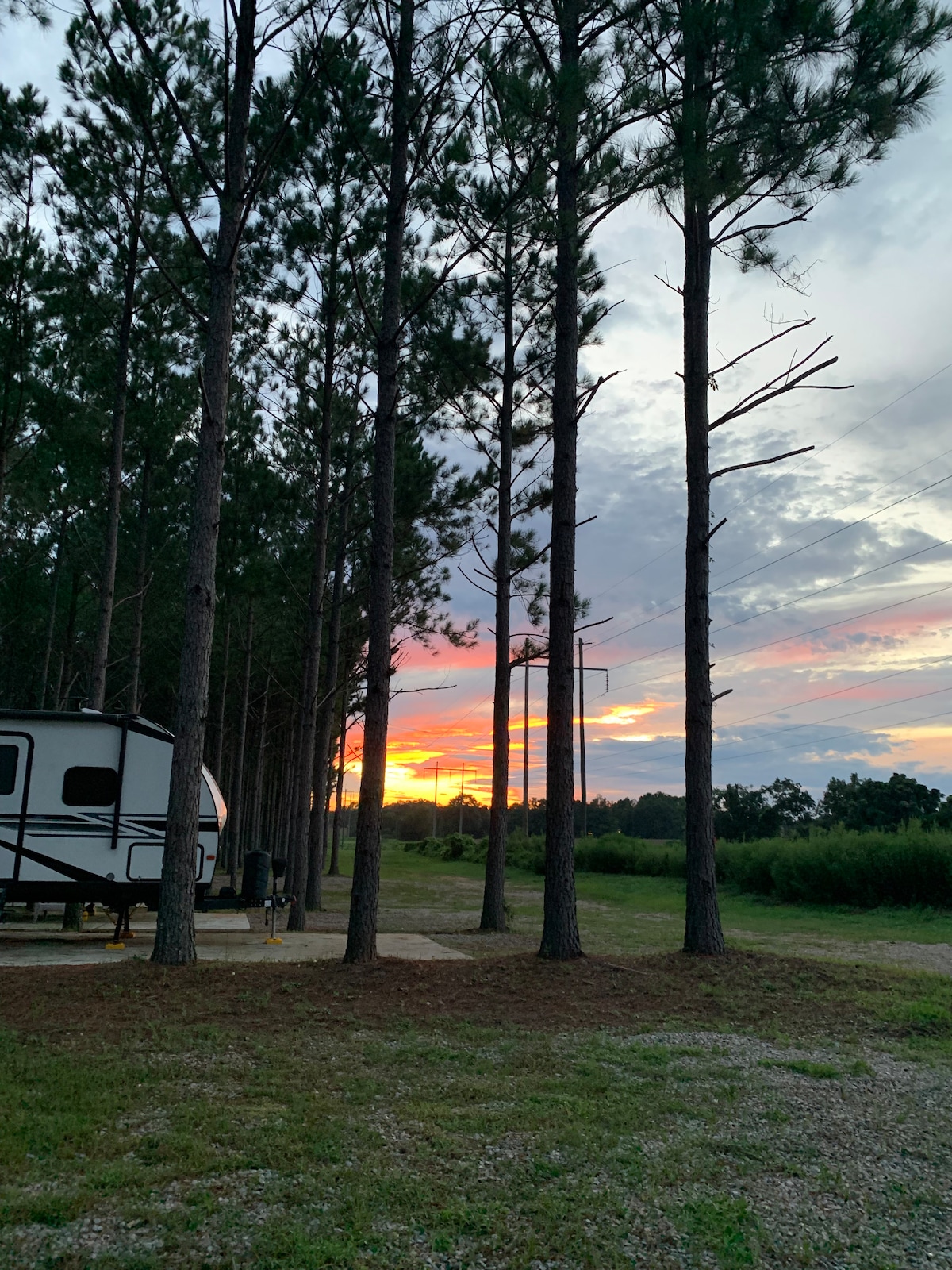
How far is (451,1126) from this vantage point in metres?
4.09

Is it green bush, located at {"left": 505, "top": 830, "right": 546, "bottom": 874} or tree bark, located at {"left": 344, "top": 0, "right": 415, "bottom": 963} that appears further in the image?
green bush, located at {"left": 505, "top": 830, "right": 546, "bottom": 874}

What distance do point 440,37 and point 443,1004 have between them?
8913mm

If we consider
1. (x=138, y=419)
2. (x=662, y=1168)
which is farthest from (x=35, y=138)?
(x=662, y=1168)

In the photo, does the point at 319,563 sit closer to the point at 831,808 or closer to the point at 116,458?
the point at 116,458

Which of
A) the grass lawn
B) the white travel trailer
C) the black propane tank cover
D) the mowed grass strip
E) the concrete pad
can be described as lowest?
the grass lawn

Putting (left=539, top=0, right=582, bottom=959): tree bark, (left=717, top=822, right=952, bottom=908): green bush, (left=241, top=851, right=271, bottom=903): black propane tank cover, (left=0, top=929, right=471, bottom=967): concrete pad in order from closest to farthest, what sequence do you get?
(left=539, top=0, right=582, bottom=959): tree bark
(left=0, top=929, right=471, bottom=967): concrete pad
(left=241, top=851, right=271, bottom=903): black propane tank cover
(left=717, top=822, right=952, bottom=908): green bush

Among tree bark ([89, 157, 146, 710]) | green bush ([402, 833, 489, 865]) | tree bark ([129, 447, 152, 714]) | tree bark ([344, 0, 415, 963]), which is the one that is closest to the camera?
tree bark ([344, 0, 415, 963])

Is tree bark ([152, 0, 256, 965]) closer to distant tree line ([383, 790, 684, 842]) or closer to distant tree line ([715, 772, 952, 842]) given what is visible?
distant tree line ([715, 772, 952, 842])

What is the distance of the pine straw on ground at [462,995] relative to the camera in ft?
19.9

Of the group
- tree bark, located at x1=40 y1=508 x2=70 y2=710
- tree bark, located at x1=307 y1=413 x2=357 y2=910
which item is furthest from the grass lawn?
tree bark, located at x1=40 y1=508 x2=70 y2=710

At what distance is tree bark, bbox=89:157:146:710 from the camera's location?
452 inches

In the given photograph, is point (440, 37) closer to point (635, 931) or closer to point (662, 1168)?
point (662, 1168)

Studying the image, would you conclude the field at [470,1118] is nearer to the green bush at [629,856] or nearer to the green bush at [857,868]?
the green bush at [857,868]

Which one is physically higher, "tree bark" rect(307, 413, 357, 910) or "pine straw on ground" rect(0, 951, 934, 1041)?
"tree bark" rect(307, 413, 357, 910)
